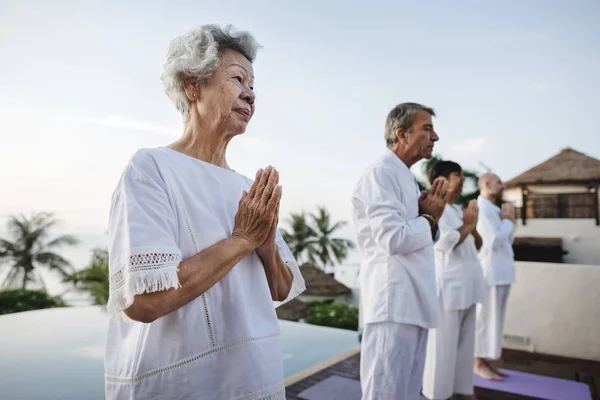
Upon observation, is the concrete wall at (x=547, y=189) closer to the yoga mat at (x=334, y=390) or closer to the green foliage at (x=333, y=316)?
the green foliage at (x=333, y=316)

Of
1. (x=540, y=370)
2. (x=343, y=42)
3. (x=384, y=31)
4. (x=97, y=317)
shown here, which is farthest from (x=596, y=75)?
(x=97, y=317)

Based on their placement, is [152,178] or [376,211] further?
[376,211]

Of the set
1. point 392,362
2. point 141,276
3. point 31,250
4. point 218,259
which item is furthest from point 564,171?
point 31,250

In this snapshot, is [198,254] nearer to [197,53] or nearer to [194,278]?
[194,278]

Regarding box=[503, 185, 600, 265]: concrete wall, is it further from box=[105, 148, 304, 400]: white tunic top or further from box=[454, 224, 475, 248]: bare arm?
box=[105, 148, 304, 400]: white tunic top

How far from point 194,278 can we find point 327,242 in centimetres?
2875

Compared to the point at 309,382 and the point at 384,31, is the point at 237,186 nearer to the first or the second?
the point at 309,382

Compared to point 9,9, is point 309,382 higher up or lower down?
lower down

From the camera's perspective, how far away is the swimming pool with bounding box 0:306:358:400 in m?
4.63

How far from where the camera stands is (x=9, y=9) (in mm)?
17203

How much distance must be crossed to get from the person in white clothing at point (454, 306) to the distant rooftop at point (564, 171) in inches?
724

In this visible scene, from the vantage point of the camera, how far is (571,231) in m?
17.7

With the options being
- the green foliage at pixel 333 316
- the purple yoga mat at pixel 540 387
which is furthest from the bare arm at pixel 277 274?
the green foliage at pixel 333 316

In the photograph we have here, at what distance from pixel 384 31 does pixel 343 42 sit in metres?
2.53
